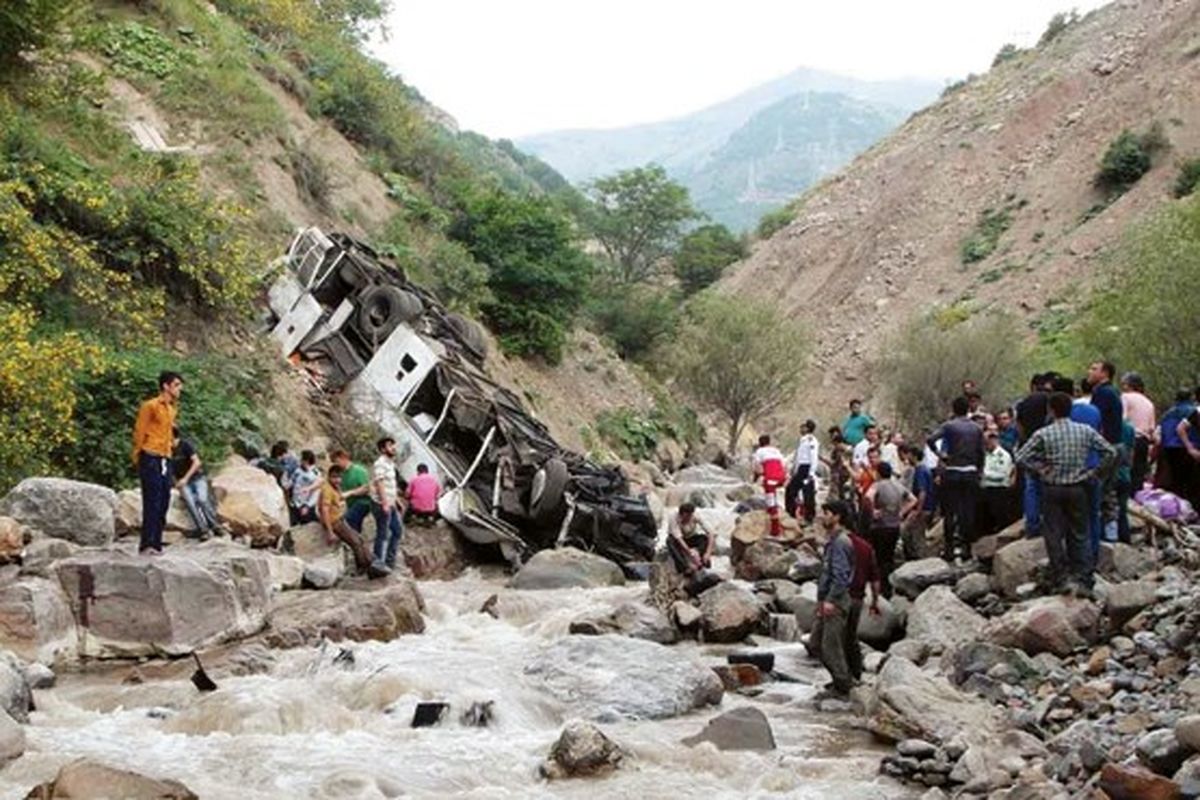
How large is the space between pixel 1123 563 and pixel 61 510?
37.7ft

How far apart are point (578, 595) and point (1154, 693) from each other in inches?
342

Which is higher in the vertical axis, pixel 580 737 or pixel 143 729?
pixel 580 737

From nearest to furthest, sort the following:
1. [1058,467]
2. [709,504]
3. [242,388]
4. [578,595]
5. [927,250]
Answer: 1. [1058,467]
2. [578,595]
3. [242,388]
4. [709,504]
5. [927,250]

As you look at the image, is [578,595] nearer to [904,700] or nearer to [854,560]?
[854,560]

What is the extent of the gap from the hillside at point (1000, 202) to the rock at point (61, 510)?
124ft

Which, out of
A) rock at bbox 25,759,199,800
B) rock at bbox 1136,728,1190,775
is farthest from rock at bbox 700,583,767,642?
rock at bbox 25,759,199,800

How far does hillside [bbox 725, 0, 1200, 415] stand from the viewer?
2165 inches

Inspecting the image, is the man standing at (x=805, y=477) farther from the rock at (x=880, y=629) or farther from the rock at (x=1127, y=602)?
the rock at (x=1127, y=602)

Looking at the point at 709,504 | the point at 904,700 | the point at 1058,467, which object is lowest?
the point at 709,504

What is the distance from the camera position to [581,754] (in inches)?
362

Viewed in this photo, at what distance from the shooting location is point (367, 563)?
15.3 meters

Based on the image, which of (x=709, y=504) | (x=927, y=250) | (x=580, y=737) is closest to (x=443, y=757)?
(x=580, y=737)

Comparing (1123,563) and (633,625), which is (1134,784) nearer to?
(1123,563)

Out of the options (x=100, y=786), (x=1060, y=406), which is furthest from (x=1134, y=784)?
(x=100, y=786)
